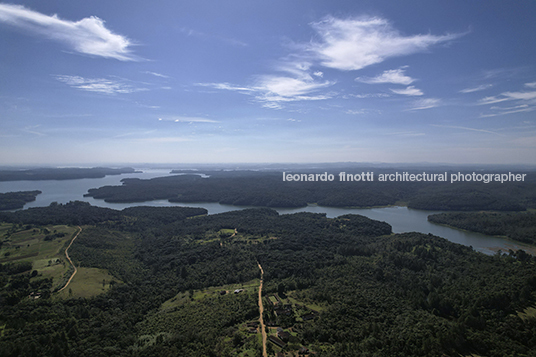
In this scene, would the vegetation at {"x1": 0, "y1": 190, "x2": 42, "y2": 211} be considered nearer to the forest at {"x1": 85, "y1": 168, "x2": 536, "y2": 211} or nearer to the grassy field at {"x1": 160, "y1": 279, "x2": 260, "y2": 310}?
the forest at {"x1": 85, "y1": 168, "x2": 536, "y2": 211}

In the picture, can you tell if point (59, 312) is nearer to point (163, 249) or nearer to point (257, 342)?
point (257, 342)

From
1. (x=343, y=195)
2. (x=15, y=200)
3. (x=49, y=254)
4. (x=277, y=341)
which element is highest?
(x=343, y=195)

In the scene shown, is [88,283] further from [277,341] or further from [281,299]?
[277,341]

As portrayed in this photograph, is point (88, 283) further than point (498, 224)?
No

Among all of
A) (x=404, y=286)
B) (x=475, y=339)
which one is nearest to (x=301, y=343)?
(x=475, y=339)

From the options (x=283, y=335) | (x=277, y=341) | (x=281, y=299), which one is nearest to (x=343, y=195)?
(x=281, y=299)

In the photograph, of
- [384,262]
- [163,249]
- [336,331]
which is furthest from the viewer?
[163,249]

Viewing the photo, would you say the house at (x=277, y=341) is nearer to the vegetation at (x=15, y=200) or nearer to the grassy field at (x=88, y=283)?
the grassy field at (x=88, y=283)

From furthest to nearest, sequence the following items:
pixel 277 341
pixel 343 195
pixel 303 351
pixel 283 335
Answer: pixel 343 195 < pixel 283 335 < pixel 277 341 < pixel 303 351
